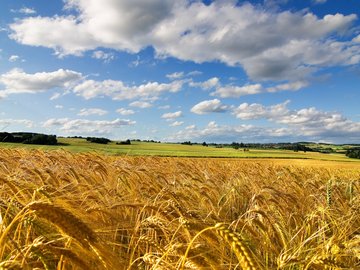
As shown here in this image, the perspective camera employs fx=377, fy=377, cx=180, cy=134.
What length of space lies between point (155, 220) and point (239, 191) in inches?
123

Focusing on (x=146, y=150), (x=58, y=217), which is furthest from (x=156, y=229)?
(x=146, y=150)

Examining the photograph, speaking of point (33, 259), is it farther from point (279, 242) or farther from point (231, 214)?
point (231, 214)

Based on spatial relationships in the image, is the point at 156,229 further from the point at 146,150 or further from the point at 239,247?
the point at 146,150

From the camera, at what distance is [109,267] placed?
155cm

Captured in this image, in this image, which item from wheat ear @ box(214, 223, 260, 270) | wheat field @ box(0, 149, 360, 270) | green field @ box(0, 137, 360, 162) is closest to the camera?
wheat ear @ box(214, 223, 260, 270)

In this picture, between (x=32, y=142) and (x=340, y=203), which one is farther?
(x=32, y=142)

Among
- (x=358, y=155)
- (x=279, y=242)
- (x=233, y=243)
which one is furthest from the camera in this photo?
(x=358, y=155)

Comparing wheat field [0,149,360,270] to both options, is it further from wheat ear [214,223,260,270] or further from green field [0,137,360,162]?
green field [0,137,360,162]

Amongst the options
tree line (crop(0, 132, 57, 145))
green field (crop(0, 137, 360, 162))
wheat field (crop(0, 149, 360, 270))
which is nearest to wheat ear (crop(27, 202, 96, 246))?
wheat field (crop(0, 149, 360, 270))

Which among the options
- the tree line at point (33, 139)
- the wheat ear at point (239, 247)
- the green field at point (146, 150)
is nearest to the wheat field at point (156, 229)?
the wheat ear at point (239, 247)

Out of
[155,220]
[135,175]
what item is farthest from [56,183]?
[155,220]

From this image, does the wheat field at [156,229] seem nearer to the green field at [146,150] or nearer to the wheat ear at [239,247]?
the wheat ear at [239,247]

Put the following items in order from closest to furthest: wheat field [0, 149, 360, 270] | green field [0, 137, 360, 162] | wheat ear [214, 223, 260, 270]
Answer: wheat ear [214, 223, 260, 270], wheat field [0, 149, 360, 270], green field [0, 137, 360, 162]

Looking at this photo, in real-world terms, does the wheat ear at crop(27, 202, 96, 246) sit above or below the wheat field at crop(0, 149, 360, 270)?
above
